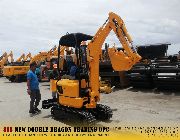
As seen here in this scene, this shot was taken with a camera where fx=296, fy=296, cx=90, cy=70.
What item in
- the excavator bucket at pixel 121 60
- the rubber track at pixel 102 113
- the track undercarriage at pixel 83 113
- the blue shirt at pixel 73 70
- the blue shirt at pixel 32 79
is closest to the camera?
the track undercarriage at pixel 83 113

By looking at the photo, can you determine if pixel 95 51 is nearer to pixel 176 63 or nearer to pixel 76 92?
pixel 76 92

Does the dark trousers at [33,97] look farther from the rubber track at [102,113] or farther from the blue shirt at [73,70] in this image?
the rubber track at [102,113]

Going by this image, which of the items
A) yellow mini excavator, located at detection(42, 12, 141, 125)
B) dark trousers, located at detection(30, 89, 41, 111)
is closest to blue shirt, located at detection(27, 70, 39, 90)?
dark trousers, located at detection(30, 89, 41, 111)

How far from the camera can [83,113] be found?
8242 millimetres

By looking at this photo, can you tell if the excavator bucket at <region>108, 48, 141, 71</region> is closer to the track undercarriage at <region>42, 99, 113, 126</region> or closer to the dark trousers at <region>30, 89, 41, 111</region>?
the track undercarriage at <region>42, 99, 113, 126</region>

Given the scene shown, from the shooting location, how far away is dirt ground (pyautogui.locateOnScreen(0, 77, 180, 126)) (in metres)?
9.13

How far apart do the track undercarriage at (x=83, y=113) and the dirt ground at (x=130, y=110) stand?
0.77 feet

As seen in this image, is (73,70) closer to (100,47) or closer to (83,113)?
(100,47)

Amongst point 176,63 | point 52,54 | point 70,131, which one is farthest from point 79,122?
point 52,54

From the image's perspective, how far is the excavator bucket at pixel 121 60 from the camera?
27.2 feet

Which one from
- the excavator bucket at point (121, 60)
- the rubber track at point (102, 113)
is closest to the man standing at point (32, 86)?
the rubber track at point (102, 113)

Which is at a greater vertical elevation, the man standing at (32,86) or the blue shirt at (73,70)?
the blue shirt at (73,70)

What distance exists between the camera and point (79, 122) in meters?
8.55

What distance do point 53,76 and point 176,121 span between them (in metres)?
5.24
